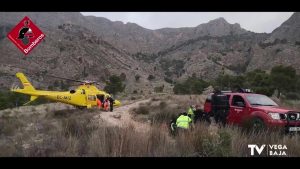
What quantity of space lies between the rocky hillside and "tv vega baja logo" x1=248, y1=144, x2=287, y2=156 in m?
36.8

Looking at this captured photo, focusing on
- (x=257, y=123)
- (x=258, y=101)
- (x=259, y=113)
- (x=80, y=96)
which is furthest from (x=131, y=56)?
(x=257, y=123)

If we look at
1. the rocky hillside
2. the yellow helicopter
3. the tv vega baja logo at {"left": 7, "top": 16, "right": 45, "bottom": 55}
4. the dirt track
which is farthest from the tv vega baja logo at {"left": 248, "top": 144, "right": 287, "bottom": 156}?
the rocky hillside

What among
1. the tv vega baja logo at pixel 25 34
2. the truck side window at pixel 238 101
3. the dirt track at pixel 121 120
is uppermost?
the tv vega baja logo at pixel 25 34

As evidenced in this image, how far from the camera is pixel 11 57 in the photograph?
184 feet

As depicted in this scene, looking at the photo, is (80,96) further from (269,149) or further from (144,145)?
(269,149)

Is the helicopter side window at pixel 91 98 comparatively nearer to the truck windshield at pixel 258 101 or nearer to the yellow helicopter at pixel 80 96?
the yellow helicopter at pixel 80 96

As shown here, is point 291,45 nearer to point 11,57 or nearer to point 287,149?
point 11,57

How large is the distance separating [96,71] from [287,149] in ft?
→ 191

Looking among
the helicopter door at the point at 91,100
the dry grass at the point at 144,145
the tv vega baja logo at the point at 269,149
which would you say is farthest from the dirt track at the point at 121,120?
the tv vega baja logo at the point at 269,149

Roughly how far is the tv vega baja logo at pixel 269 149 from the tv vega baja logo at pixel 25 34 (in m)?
7.72

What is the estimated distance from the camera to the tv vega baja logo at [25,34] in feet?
41.2

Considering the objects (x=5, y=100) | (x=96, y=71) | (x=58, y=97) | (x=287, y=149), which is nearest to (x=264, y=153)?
(x=287, y=149)

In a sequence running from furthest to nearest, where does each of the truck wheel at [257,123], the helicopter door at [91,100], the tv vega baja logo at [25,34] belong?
the helicopter door at [91,100]
the tv vega baja logo at [25,34]
the truck wheel at [257,123]
